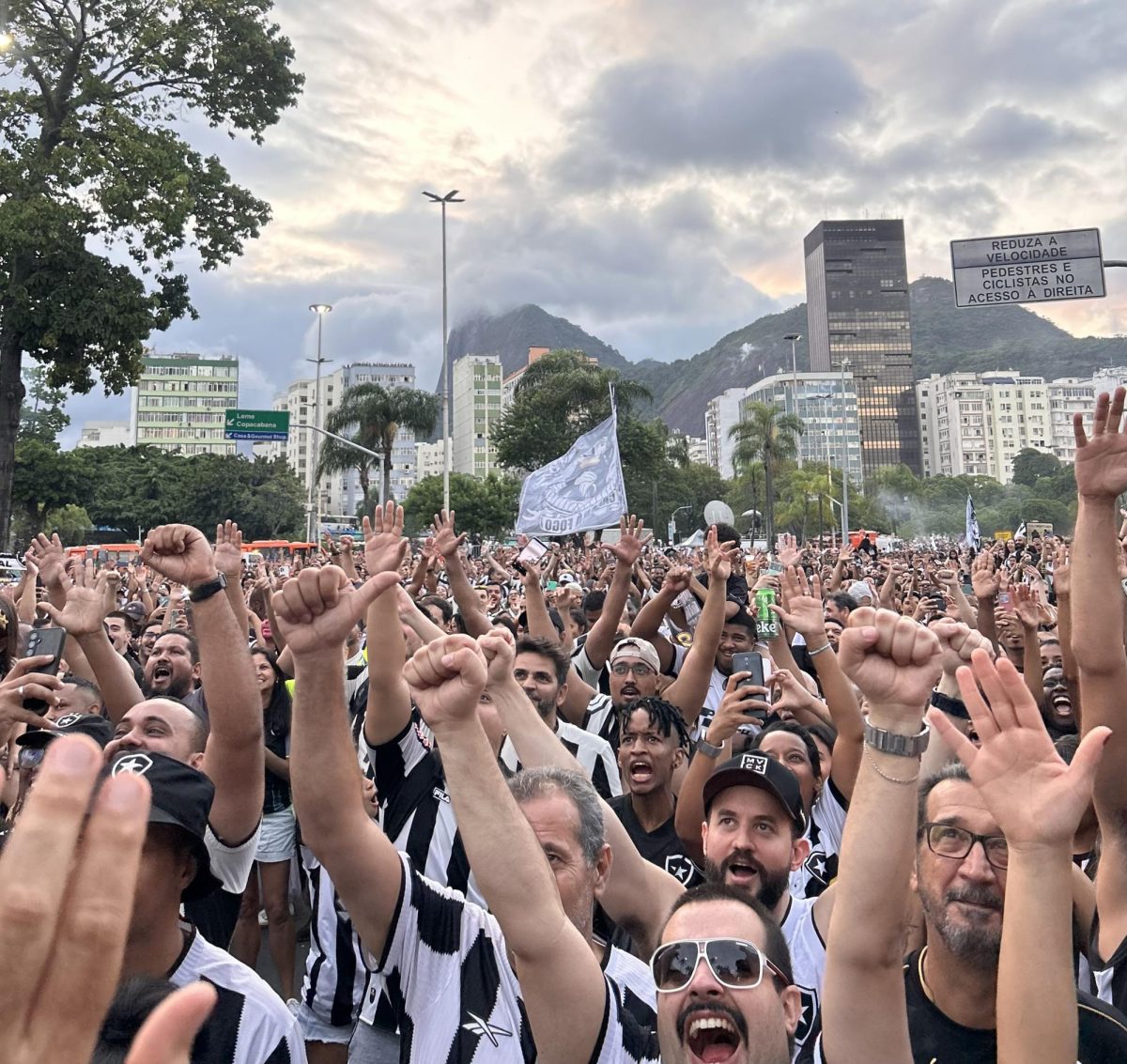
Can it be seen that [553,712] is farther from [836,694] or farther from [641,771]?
[836,694]

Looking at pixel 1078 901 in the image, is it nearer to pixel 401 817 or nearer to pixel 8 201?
pixel 401 817

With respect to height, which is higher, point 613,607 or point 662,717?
point 613,607

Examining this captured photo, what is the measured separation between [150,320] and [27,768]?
16.7 m

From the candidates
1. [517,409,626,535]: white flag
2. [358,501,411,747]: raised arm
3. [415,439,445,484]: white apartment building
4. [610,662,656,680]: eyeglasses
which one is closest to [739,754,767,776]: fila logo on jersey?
[358,501,411,747]: raised arm

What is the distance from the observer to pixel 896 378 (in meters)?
181

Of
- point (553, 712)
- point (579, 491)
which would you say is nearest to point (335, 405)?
point (579, 491)

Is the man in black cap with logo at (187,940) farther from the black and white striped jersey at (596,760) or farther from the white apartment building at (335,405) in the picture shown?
the white apartment building at (335,405)

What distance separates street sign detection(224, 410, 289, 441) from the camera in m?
24.0

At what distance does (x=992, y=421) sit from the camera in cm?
17288

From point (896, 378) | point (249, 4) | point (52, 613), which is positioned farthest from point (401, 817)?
point (896, 378)

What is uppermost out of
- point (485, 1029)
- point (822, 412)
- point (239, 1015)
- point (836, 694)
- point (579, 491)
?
point (822, 412)

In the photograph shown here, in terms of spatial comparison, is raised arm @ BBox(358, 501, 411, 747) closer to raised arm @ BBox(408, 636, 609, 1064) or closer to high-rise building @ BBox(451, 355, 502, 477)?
raised arm @ BBox(408, 636, 609, 1064)

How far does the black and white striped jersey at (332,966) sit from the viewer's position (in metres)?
3.62

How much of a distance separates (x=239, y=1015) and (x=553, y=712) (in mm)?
2516
